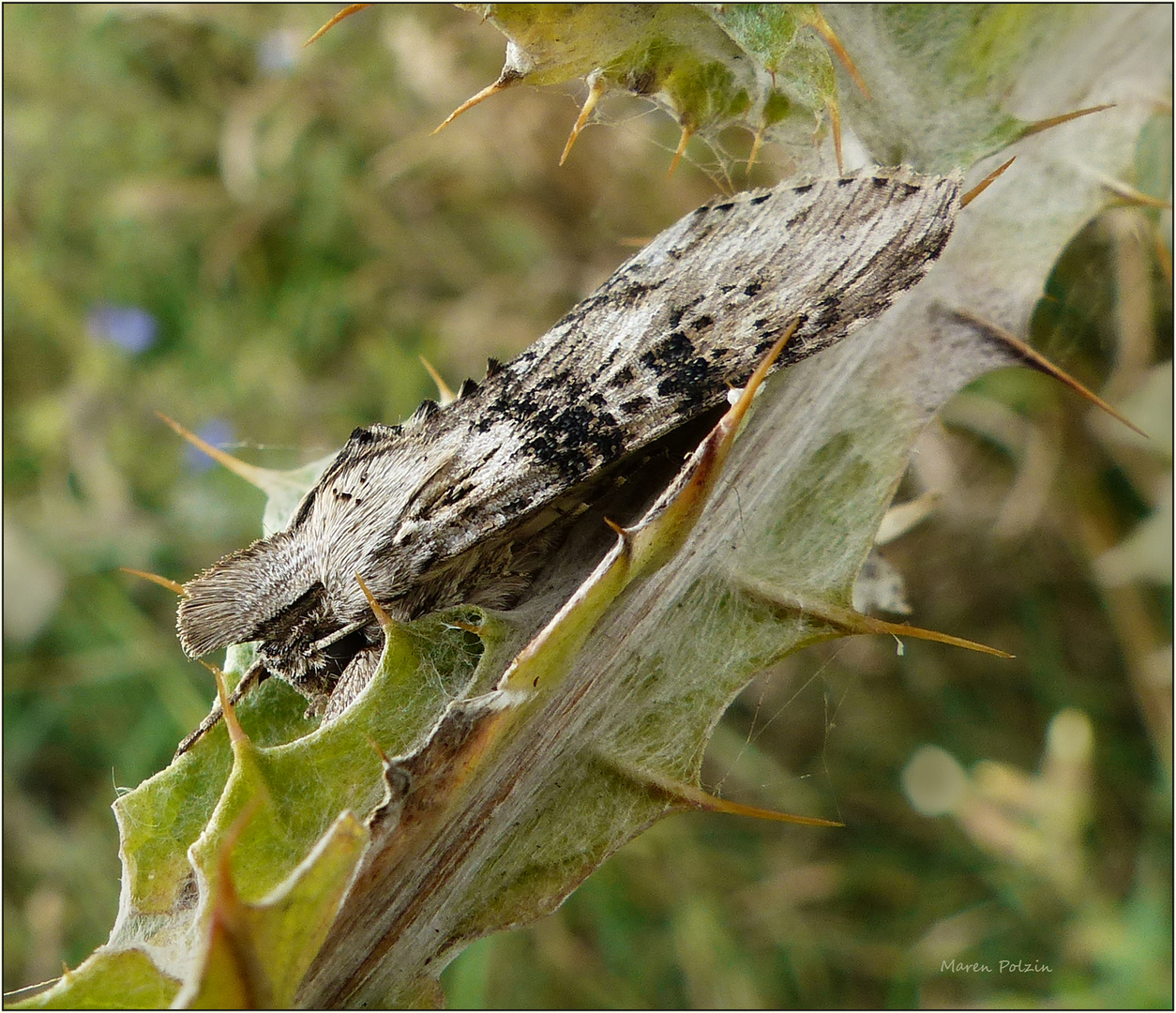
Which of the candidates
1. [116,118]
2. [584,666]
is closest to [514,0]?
[584,666]

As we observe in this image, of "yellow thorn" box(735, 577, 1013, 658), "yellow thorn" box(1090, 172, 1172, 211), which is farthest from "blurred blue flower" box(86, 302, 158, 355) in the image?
"yellow thorn" box(1090, 172, 1172, 211)

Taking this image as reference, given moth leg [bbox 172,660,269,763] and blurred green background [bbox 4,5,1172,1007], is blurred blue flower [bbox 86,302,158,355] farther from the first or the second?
moth leg [bbox 172,660,269,763]

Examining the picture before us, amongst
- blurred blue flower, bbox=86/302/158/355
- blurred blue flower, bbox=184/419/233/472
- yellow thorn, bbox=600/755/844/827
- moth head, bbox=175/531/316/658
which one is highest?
blurred blue flower, bbox=86/302/158/355

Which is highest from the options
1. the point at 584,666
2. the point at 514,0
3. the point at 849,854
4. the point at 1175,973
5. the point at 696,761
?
the point at 514,0

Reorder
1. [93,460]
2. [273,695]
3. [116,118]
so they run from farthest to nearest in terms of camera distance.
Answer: [116,118] → [93,460] → [273,695]

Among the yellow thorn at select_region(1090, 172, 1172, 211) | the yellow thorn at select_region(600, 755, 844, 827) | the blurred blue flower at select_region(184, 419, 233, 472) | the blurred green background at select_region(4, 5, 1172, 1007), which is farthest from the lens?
the blurred blue flower at select_region(184, 419, 233, 472)

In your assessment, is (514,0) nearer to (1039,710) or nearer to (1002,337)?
(1002,337)

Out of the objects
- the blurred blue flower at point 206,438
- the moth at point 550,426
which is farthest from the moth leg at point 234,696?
the blurred blue flower at point 206,438

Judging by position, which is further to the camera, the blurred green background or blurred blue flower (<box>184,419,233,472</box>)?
blurred blue flower (<box>184,419,233,472</box>)

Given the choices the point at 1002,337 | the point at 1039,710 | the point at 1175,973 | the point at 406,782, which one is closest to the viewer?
the point at 406,782
